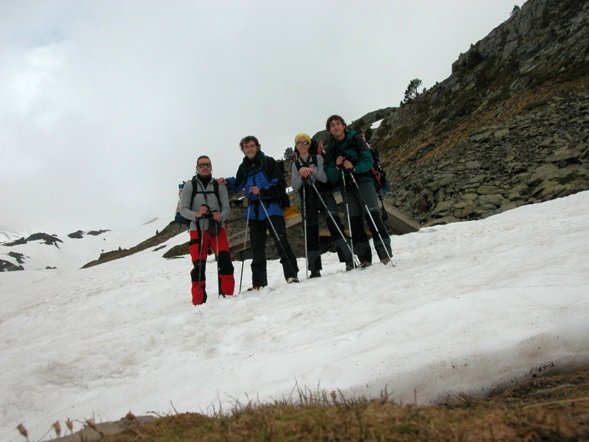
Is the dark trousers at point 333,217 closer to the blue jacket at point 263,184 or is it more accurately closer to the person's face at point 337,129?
the blue jacket at point 263,184

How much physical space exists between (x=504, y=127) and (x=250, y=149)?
19046 mm

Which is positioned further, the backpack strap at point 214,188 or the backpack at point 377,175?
the backpack strap at point 214,188

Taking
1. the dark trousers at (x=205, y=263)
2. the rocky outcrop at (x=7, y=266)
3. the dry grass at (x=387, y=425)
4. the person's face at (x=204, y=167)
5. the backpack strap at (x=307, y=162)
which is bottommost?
the dry grass at (x=387, y=425)

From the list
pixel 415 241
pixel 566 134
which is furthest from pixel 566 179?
pixel 415 241

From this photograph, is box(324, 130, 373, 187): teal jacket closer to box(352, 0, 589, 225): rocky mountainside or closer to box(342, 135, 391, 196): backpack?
box(342, 135, 391, 196): backpack

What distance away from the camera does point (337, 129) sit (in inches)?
321

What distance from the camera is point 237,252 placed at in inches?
637

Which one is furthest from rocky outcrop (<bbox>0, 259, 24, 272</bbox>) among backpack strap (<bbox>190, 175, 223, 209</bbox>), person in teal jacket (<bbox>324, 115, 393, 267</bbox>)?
person in teal jacket (<bbox>324, 115, 393, 267</bbox>)

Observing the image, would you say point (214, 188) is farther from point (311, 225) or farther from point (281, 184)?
point (311, 225)

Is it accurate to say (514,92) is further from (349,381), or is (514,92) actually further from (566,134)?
(349,381)

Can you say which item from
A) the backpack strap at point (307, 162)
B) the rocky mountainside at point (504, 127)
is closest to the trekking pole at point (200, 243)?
the backpack strap at point (307, 162)

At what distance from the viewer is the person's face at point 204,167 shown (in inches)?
338

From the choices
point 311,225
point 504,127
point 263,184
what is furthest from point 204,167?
point 504,127

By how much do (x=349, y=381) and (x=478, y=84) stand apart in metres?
49.3
